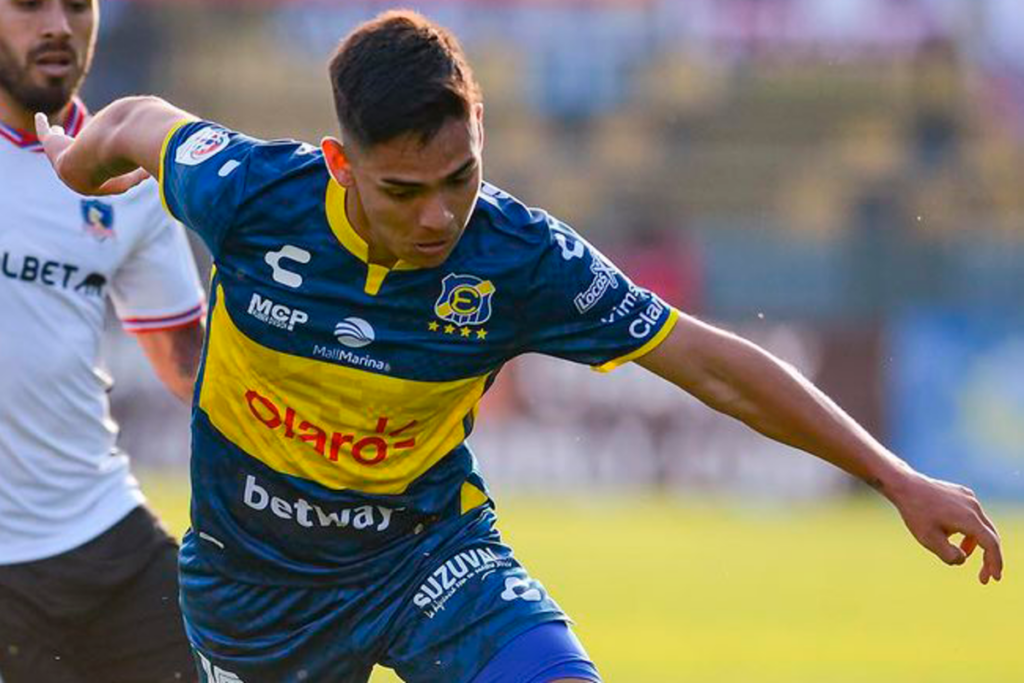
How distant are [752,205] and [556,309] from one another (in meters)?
24.0

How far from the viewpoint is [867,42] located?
1222 inches

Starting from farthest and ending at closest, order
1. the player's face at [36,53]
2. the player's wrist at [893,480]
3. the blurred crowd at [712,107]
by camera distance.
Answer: the blurred crowd at [712,107] < the player's face at [36,53] < the player's wrist at [893,480]

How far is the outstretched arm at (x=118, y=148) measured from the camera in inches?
A: 198

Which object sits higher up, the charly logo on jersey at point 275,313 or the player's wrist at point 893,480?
the player's wrist at point 893,480

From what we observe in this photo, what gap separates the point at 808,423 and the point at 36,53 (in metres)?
2.57

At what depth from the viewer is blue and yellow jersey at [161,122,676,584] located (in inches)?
191

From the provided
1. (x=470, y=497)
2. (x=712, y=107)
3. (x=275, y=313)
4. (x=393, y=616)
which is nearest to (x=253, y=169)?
(x=275, y=313)

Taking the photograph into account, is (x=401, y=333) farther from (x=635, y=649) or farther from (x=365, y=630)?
(x=635, y=649)

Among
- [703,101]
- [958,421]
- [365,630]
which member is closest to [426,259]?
[365,630]

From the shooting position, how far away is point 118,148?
5.05m

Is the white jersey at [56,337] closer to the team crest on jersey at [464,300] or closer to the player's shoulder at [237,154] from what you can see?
the player's shoulder at [237,154]

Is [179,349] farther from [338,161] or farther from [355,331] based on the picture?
[338,161]

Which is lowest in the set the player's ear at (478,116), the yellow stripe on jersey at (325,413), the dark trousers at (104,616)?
the dark trousers at (104,616)

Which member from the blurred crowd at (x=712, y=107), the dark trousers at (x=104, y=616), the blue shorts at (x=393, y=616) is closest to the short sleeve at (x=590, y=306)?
the blue shorts at (x=393, y=616)
